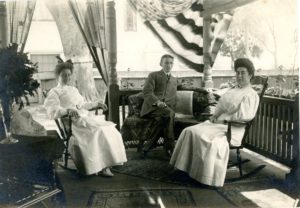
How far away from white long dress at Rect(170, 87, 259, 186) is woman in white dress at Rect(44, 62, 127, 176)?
585 millimetres

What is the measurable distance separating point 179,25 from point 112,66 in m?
0.78

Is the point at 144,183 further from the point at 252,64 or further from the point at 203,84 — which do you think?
the point at 252,64

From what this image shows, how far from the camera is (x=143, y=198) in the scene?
317 cm

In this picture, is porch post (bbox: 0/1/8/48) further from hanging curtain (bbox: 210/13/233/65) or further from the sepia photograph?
hanging curtain (bbox: 210/13/233/65)

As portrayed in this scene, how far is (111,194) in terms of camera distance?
3.18 m

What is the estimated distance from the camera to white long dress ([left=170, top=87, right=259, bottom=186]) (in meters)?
3.31

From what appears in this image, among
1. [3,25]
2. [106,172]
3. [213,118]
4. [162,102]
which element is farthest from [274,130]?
[3,25]

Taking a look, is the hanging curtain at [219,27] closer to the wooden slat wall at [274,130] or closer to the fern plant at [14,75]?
the wooden slat wall at [274,130]

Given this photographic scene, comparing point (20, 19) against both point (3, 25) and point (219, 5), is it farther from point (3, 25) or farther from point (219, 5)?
point (219, 5)

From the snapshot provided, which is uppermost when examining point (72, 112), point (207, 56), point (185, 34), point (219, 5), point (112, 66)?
point (219, 5)

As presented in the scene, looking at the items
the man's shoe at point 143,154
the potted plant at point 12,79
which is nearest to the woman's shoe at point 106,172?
the man's shoe at point 143,154

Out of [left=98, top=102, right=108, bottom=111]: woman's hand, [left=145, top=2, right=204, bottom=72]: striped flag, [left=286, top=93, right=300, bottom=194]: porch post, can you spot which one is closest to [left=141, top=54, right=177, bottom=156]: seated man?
[left=145, top=2, right=204, bottom=72]: striped flag

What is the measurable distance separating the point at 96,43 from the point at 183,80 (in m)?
0.97

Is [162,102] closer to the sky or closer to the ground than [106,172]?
closer to the sky
